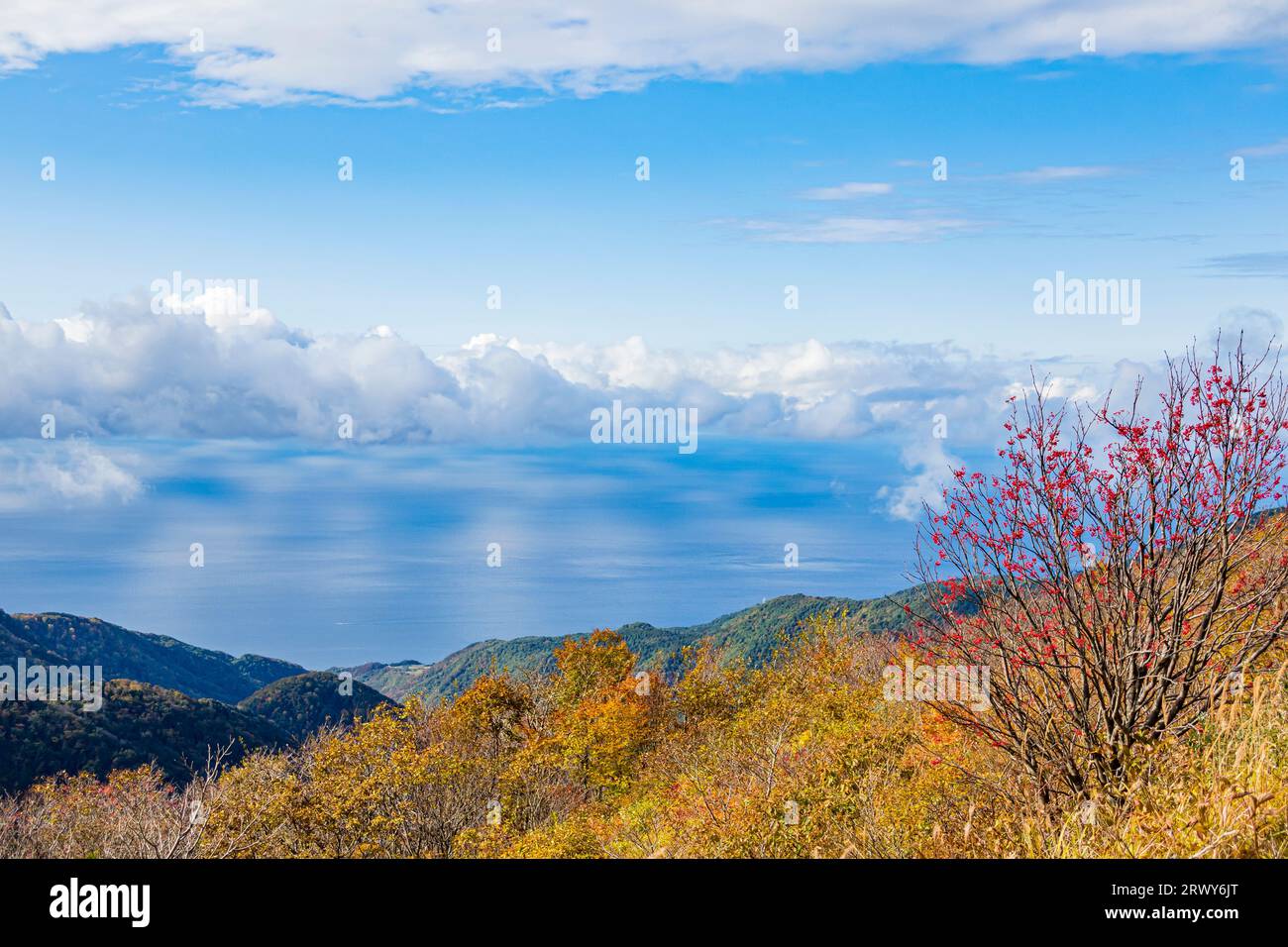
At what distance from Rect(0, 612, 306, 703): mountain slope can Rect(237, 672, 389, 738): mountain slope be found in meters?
8.15

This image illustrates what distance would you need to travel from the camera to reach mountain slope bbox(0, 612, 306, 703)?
108500mm

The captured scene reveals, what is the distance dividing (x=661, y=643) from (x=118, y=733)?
175 ft

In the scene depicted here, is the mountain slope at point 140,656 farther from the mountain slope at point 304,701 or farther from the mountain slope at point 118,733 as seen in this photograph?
the mountain slope at point 118,733

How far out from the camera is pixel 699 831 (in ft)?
47.8

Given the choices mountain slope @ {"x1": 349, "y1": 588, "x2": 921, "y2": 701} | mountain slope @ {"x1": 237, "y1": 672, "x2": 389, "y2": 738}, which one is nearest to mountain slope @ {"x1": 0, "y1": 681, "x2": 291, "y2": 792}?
mountain slope @ {"x1": 349, "y1": 588, "x2": 921, "y2": 701}

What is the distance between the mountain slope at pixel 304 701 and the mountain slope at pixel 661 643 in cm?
818

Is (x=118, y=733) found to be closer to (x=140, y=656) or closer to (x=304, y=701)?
(x=304, y=701)

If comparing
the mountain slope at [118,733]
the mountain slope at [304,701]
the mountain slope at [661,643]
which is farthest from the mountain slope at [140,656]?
the mountain slope at [118,733]

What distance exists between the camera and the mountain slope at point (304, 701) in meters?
94.4

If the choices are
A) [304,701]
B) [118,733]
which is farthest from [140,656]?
[118,733]
